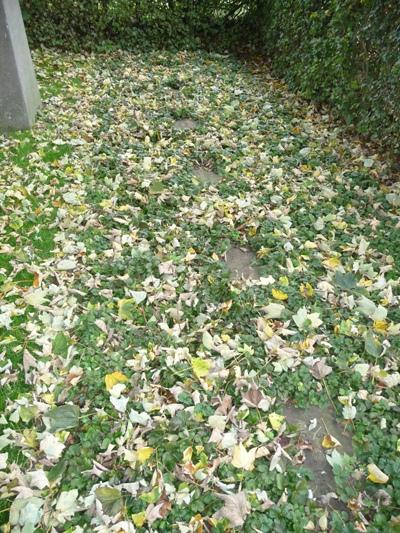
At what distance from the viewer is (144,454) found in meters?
1.97

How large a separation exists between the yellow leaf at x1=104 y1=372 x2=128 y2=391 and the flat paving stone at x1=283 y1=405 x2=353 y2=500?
0.83 metres

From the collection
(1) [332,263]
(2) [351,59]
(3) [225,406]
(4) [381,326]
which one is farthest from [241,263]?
(2) [351,59]

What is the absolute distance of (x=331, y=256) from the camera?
10.4 feet

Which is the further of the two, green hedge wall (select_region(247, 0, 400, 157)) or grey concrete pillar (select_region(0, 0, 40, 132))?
grey concrete pillar (select_region(0, 0, 40, 132))

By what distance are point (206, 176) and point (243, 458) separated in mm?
2812

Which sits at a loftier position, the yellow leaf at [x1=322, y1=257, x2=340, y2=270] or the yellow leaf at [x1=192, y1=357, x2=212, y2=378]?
the yellow leaf at [x1=322, y1=257, x2=340, y2=270]

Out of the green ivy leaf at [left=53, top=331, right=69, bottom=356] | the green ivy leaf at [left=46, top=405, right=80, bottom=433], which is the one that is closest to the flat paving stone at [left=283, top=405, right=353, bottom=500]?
the green ivy leaf at [left=46, top=405, right=80, bottom=433]

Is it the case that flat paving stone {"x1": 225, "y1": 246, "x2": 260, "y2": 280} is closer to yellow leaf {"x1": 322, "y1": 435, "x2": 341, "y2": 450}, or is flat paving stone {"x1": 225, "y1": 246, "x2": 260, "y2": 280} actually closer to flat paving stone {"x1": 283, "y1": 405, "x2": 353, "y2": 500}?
flat paving stone {"x1": 283, "y1": 405, "x2": 353, "y2": 500}

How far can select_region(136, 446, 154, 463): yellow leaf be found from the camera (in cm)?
196

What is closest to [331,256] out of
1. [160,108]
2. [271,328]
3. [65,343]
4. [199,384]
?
[271,328]

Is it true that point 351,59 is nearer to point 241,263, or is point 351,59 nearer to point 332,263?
point 332,263

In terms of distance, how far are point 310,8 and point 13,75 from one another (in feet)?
11.9

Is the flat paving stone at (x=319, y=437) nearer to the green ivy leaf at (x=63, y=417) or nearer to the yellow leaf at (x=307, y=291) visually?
the yellow leaf at (x=307, y=291)

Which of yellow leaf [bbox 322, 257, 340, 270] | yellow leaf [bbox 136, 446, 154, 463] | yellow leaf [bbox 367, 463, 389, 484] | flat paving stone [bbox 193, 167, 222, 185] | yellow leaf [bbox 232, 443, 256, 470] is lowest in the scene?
yellow leaf [bbox 367, 463, 389, 484]
